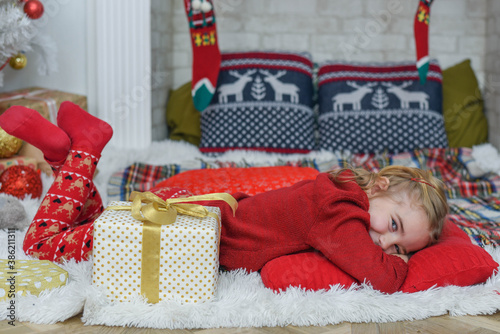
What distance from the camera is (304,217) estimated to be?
139cm

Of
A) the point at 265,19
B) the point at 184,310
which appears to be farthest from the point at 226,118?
the point at 184,310

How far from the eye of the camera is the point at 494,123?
281 centimetres

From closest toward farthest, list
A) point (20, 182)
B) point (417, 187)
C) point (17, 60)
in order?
point (417, 187) → point (20, 182) → point (17, 60)

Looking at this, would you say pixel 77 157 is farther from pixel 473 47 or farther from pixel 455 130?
pixel 473 47

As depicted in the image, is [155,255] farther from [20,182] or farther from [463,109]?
[463,109]

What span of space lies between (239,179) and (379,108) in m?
0.98

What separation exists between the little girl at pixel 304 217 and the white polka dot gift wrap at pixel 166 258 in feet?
0.65

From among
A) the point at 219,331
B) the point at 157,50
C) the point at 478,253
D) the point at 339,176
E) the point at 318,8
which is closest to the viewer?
the point at 219,331

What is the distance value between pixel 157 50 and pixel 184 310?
187 centimetres

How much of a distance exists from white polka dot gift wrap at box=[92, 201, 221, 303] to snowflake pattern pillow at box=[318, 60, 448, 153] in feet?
4.86

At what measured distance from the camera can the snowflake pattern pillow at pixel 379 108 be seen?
101 inches

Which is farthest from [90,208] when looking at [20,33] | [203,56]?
[203,56]

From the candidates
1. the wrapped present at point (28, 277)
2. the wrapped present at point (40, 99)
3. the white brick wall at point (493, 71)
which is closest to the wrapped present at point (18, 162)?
the wrapped present at point (40, 99)

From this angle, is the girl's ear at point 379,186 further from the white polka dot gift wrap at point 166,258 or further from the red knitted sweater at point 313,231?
the white polka dot gift wrap at point 166,258
